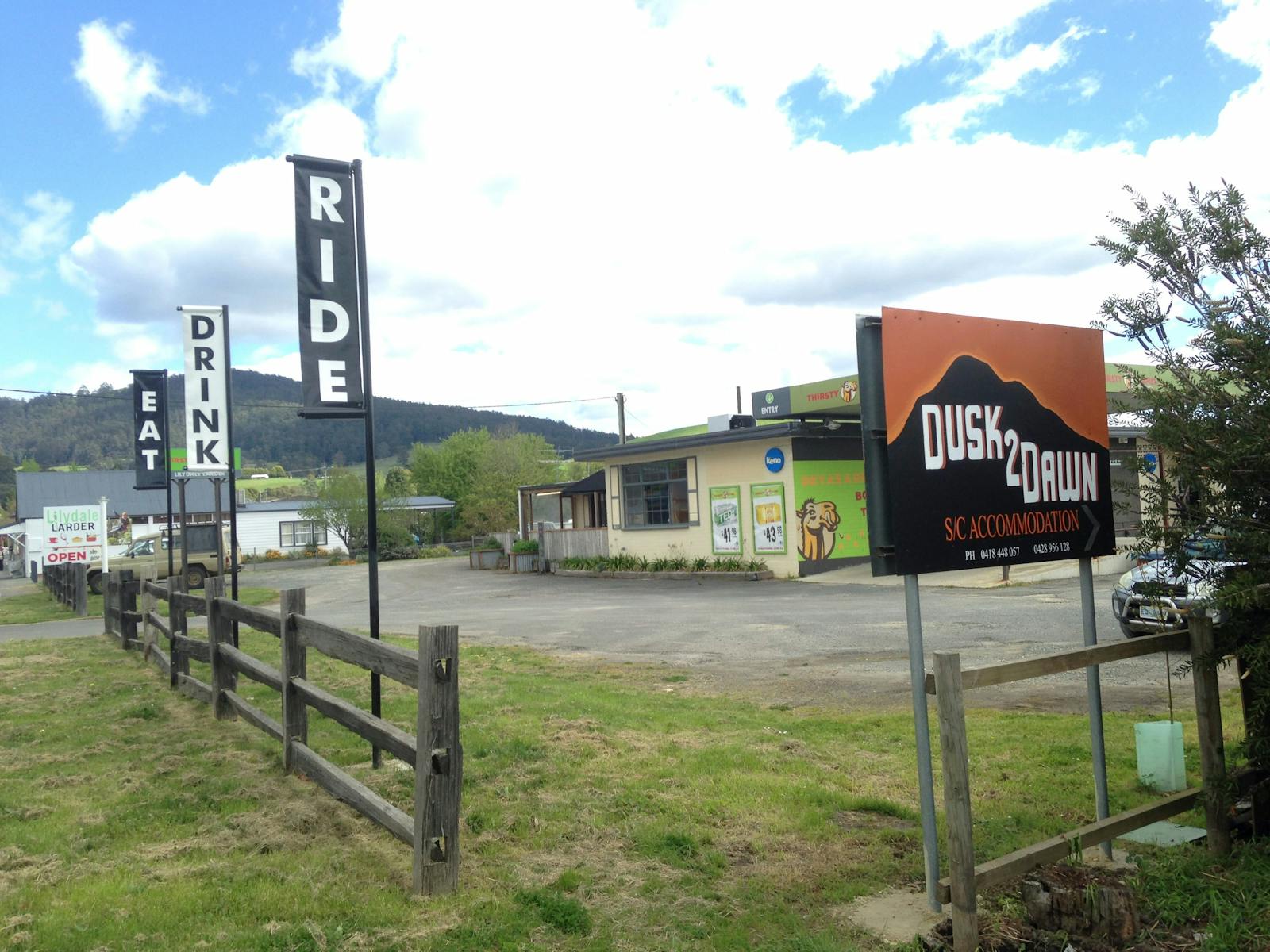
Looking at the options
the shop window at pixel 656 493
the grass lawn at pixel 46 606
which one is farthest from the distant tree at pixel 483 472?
the shop window at pixel 656 493

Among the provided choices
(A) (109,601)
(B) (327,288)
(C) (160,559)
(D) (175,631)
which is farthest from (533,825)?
(C) (160,559)

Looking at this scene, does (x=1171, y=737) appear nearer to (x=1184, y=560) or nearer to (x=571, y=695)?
(x=1184, y=560)

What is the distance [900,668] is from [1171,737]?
4.86 meters

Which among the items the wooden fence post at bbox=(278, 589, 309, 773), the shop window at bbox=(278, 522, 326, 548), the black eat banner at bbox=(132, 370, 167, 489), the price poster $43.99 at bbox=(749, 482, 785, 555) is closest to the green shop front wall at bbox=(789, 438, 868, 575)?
the price poster $43.99 at bbox=(749, 482, 785, 555)

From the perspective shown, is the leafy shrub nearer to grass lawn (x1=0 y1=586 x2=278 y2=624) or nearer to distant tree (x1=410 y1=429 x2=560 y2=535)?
grass lawn (x1=0 y1=586 x2=278 y2=624)

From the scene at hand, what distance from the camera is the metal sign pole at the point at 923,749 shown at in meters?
4.21

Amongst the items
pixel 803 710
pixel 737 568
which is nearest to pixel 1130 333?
pixel 803 710

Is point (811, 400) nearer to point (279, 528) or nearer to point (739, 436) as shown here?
point (739, 436)

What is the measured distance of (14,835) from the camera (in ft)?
17.8

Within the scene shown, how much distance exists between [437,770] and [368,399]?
123 inches

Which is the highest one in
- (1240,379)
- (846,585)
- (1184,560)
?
(1240,379)

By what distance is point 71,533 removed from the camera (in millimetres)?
27984

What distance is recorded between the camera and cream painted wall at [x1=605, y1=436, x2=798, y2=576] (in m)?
25.7

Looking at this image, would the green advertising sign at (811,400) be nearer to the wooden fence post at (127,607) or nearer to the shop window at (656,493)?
the shop window at (656,493)
